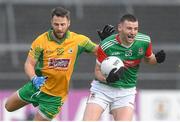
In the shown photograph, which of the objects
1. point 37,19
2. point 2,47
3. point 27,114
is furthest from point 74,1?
point 27,114

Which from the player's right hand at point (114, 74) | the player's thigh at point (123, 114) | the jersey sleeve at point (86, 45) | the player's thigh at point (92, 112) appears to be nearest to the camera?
the player's right hand at point (114, 74)

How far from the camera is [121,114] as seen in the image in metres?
9.63

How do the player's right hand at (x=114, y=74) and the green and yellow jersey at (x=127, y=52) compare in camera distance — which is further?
the green and yellow jersey at (x=127, y=52)

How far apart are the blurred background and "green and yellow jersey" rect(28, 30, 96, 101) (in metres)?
6.56

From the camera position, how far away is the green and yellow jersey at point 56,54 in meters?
9.98

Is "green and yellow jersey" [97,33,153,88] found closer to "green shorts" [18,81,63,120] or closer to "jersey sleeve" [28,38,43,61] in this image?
"jersey sleeve" [28,38,43,61]

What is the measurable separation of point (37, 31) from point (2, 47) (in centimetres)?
133

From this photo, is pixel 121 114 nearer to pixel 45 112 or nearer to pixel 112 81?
pixel 112 81

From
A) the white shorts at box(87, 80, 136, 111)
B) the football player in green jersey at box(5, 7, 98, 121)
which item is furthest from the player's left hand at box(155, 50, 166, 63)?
the football player in green jersey at box(5, 7, 98, 121)

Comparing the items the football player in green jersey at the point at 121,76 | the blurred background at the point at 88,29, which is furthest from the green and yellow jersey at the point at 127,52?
the blurred background at the point at 88,29

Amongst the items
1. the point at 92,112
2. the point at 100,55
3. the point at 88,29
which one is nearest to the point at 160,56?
the point at 100,55

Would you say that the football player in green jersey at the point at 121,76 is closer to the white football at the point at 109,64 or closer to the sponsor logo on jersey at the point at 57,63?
the white football at the point at 109,64

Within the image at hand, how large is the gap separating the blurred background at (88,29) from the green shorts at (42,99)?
642 cm

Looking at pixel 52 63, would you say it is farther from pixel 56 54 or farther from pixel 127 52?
pixel 127 52
